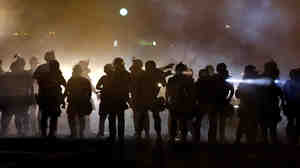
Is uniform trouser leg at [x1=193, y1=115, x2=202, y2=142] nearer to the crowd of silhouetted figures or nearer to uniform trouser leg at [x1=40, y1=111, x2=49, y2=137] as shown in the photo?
the crowd of silhouetted figures

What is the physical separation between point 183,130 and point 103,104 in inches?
66.7

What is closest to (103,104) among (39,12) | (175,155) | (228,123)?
(175,155)

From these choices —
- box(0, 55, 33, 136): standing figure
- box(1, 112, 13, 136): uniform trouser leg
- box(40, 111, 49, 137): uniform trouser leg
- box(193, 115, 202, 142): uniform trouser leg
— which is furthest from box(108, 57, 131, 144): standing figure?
box(1, 112, 13, 136): uniform trouser leg

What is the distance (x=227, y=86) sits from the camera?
38.9 ft

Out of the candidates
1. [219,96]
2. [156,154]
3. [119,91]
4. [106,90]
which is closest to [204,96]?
[219,96]

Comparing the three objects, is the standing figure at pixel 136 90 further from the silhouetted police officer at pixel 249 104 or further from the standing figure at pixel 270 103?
the standing figure at pixel 270 103

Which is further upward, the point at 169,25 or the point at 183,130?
the point at 169,25

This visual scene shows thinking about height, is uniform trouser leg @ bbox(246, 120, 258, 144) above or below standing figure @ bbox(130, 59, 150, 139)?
below

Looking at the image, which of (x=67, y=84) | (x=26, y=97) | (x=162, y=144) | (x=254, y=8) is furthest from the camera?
(x=254, y=8)

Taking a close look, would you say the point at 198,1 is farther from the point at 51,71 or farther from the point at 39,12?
the point at 51,71

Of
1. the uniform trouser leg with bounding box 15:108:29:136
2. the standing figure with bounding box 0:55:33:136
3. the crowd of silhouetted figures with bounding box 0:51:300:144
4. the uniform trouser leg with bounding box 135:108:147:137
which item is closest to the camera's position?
the crowd of silhouetted figures with bounding box 0:51:300:144

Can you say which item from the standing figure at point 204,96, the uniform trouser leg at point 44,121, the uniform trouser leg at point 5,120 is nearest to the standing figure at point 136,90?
the standing figure at point 204,96

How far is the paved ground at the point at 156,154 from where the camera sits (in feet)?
28.2

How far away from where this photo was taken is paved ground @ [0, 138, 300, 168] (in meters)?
8.60
